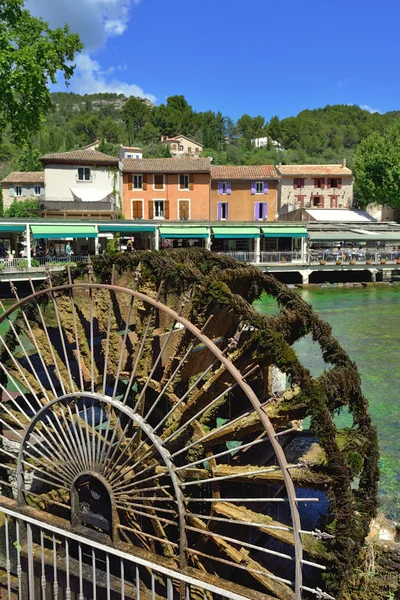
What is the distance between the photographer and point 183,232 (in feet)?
108

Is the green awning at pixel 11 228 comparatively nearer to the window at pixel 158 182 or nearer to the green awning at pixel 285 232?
the green awning at pixel 285 232

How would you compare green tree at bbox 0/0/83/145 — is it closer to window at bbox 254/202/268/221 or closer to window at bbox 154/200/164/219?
window at bbox 154/200/164/219

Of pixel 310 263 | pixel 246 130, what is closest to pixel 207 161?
pixel 310 263

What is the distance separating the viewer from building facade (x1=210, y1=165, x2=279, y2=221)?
43.0m

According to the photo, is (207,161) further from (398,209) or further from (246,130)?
(246,130)

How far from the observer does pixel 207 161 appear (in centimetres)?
4162


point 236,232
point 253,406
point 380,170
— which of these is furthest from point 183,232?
point 253,406

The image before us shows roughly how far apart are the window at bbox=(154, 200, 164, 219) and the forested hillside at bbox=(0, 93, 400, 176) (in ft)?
93.8

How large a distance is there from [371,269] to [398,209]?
18965 millimetres

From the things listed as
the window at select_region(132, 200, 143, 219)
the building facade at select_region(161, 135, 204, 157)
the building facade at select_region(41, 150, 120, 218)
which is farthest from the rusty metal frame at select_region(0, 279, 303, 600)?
the building facade at select_region(161, 135, 204, 157)

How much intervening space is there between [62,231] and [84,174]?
1290 cm

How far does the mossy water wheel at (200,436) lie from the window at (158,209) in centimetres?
3465

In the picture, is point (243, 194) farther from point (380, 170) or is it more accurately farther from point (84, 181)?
point (380, 170)

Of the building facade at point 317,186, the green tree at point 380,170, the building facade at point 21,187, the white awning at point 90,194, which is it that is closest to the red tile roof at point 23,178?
the building facade at point 21,187
